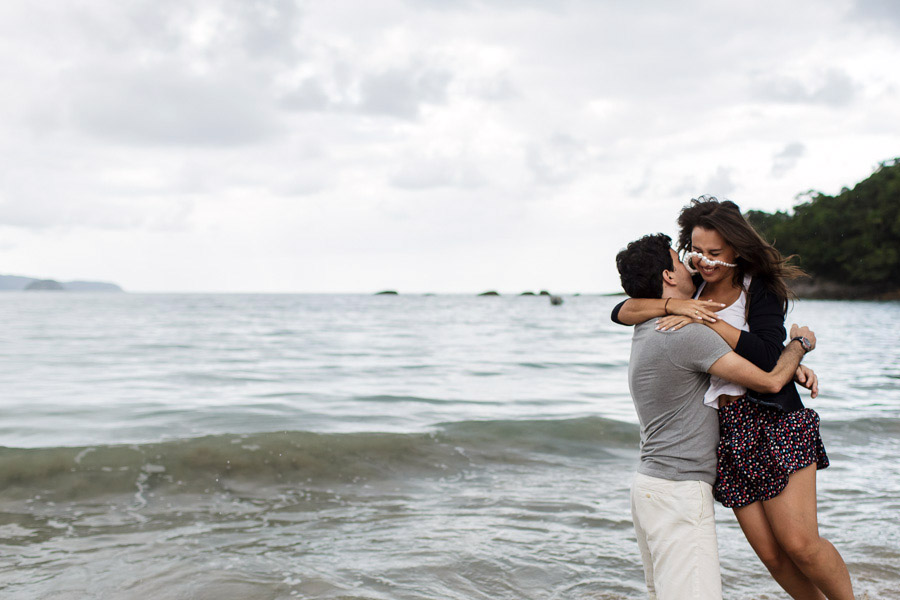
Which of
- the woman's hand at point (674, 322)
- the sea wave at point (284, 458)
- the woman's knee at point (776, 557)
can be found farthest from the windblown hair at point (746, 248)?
the sea wave at point (284, 458)

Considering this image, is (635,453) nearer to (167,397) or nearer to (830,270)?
(167,397)

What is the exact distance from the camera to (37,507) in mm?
6824

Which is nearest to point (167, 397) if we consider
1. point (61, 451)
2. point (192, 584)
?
point (61, 451)

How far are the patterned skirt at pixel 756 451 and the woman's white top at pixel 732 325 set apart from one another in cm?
6

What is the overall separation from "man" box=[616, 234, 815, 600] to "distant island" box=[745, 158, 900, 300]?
77435mm

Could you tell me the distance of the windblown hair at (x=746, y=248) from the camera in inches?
120

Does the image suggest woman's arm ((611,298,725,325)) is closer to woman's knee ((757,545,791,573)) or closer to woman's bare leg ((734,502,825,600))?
woman's bare leg ((734,502,825,600))

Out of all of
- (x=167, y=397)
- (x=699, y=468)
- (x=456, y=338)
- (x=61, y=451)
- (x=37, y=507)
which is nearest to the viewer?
(x=699, y=468)

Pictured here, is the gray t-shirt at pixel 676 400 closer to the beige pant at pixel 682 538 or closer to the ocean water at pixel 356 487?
the beige pant at pixel 682 538

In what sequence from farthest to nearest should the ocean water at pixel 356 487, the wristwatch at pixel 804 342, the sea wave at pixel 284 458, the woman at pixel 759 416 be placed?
the sea wave at pixel 284 458
the ocean water at pixel 356 487
the wristwatch at pixel 804 342
the woman at pixel 759 416

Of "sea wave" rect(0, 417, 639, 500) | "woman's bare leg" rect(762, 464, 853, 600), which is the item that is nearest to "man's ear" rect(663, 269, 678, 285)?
"woman's bare leg" rect(762, 464, 853, 600)

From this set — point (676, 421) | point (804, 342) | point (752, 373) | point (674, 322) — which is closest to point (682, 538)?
point (676, 421)

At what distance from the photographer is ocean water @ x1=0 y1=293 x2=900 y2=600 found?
4.92m

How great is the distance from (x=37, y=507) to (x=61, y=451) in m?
1.61
